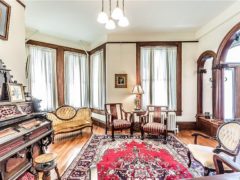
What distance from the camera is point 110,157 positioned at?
10.6 feet

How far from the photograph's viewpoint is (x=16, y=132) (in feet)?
6.32

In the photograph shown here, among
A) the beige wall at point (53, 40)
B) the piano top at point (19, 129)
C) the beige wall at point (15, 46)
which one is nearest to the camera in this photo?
the piano top at point (19, 129)

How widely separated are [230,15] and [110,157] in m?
3.85

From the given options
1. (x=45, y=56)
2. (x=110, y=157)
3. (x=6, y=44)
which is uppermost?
(x=45, y=56)

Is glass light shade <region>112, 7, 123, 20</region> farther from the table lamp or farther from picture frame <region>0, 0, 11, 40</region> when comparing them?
the table lamp

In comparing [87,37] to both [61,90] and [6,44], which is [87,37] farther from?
[6,44]

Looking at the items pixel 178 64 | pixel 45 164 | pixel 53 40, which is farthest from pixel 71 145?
pixel 178 64

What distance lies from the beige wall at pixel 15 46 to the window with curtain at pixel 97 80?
9.61ft

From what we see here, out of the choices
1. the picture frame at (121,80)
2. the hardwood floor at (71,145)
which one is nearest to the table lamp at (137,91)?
the picture frame at (121,80)

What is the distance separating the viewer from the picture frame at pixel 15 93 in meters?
2.16

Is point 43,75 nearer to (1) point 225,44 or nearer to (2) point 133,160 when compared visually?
(2) point 133,160

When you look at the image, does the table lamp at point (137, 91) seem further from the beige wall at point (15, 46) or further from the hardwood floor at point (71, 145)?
the beige wall at point (15, 46)

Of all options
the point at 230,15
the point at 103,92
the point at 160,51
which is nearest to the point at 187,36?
the point at 160,51

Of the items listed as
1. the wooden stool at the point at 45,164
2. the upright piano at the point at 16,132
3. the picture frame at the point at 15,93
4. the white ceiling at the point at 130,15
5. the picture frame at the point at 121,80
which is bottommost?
the wooden stool at the point at 45,164
